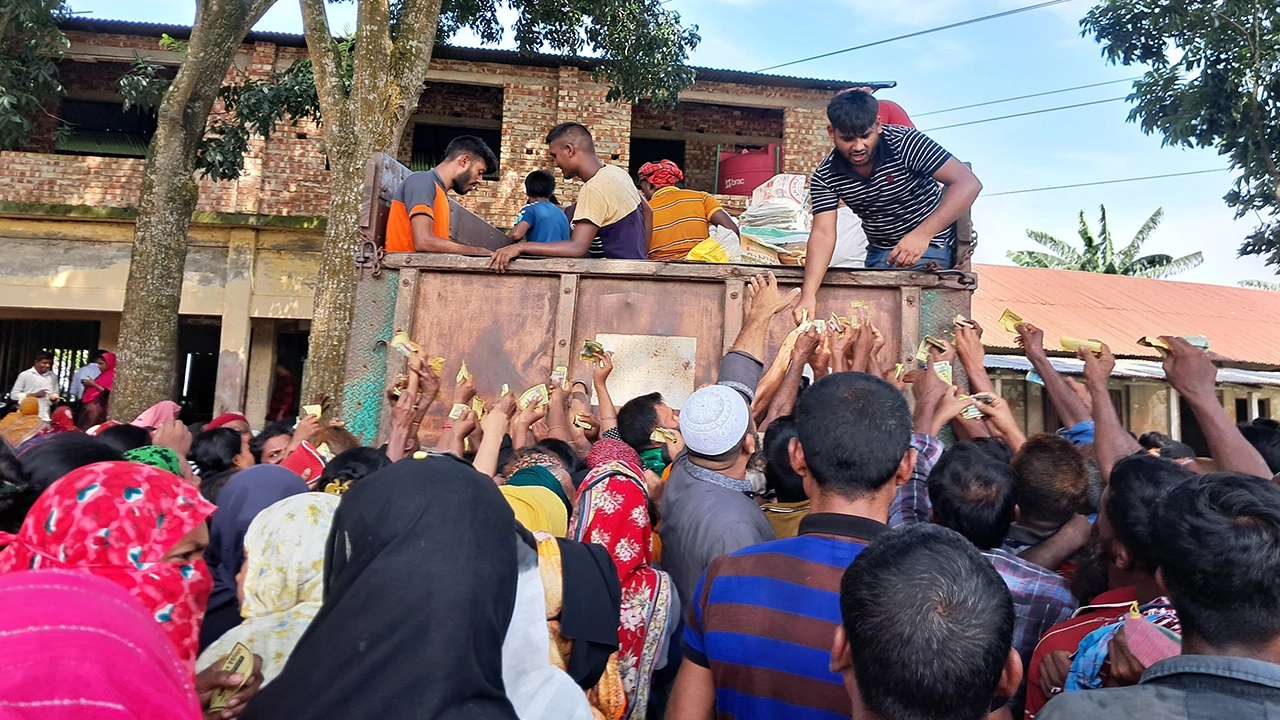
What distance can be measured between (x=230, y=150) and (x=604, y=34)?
4.77 m

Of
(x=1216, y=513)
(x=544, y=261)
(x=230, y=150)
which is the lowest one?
(x=1216, y=513)

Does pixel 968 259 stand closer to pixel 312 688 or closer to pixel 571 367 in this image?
pixel 571 367

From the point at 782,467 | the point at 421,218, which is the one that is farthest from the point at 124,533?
the point at 421,218

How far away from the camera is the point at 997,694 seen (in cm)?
140

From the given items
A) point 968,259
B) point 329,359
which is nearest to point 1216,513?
point 968,259

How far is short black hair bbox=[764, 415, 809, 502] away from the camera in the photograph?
2645 millimetres

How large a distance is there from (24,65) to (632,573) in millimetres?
12111

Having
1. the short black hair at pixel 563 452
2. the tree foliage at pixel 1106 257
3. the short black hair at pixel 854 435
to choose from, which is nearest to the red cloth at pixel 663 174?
the short black hair at pixel 563 452

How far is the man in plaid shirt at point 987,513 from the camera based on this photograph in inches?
83.2

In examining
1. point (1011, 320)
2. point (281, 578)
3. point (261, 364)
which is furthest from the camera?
point (261, 364)

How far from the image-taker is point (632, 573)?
2279mm

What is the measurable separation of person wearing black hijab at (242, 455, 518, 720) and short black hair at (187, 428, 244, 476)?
2854 mm

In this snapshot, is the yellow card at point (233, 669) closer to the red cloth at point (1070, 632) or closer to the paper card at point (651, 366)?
the red cloth at point (1070, 632)

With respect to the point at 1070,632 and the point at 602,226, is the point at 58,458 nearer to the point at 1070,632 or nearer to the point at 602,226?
the point at 1070,632
